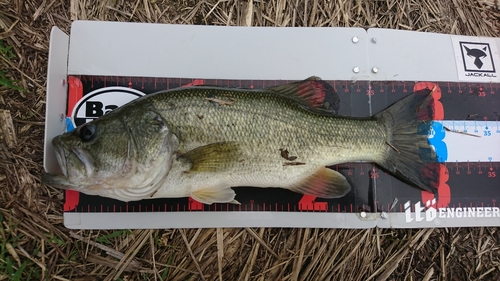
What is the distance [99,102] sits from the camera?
2.72 m

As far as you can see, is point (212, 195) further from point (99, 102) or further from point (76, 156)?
point (99, 102)

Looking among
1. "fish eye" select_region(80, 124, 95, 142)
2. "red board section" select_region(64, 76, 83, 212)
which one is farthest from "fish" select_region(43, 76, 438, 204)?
"red board section" select_region(64, 76, 83, 212)

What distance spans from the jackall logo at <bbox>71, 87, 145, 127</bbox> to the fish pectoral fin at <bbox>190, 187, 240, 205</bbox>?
101 cm

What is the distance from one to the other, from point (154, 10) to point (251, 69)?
1.00m

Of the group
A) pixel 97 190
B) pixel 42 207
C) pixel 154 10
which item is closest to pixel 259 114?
pixel 97 190

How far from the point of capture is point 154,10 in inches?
116

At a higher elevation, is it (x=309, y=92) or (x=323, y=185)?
(x=309, y=92)

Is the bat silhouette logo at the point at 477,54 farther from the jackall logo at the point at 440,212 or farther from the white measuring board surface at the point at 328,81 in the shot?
the jackall logo at the point at 440,212

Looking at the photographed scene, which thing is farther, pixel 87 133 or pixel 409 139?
pixel 409 139

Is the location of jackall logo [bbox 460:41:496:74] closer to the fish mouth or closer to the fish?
the fish

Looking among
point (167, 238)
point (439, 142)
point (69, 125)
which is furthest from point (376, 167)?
point (69, 125)

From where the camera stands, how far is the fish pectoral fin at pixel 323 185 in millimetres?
2469

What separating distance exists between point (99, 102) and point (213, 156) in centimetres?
117

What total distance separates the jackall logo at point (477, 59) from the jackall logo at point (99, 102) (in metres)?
2.85
